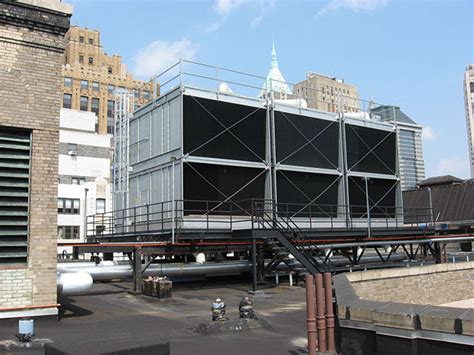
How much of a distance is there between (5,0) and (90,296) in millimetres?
10610

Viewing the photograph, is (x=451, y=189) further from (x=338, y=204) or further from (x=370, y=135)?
(x=338, y=204)

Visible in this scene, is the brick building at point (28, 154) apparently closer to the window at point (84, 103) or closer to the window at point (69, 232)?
the window at point (69, 232)

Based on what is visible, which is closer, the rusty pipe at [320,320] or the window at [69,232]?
the rusty pipe at [320,320]

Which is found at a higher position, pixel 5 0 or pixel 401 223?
pixel 5 0

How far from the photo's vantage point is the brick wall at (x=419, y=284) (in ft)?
50.2

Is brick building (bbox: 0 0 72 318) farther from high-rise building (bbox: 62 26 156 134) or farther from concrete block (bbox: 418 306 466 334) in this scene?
high-rise building (bbox: 62 26 156 134)

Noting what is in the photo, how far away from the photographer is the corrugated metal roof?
4778cm

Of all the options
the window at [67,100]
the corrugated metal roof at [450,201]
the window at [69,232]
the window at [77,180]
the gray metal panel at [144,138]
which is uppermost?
the window at [67,100]

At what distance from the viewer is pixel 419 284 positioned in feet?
58.3

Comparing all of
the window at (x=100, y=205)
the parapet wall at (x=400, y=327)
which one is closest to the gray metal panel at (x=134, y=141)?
the parapet wall at (x=400, y=327)

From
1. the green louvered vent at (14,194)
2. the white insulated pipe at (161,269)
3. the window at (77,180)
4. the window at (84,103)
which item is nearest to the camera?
the green louvered vent at (14,194)

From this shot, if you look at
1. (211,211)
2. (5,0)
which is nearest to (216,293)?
(211,211)

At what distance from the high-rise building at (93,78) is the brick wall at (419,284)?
89.6m

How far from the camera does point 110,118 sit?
11188cm
